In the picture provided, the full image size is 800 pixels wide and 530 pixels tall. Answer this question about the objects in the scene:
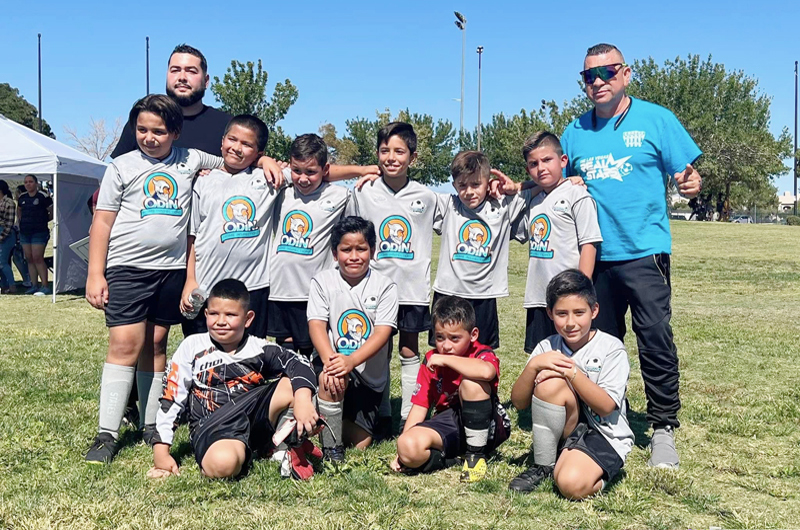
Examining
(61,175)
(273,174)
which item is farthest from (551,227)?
(61,175)

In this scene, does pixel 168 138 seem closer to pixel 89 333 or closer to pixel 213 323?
pixel 213 323

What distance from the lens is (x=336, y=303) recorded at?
13.8 ft

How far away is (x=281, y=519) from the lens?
10.5 feet

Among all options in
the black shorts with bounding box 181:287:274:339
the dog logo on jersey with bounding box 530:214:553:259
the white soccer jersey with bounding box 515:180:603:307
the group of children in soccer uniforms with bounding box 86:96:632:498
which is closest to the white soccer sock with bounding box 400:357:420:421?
the group of children in soccer uniforms with bounding box 86:96:632:498

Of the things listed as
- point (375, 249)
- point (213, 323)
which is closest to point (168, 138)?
point (213, 323)

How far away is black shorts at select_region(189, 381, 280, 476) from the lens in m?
3.77

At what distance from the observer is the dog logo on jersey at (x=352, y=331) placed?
4.23 meters

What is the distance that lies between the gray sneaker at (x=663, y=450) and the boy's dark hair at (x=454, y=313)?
1270mm

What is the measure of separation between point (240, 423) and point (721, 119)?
50656 mm

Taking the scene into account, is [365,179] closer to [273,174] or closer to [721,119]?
[273,174]

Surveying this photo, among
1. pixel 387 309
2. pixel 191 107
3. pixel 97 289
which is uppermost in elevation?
pixel 191 107

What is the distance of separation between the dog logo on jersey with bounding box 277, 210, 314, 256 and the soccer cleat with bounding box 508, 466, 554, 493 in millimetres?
1869

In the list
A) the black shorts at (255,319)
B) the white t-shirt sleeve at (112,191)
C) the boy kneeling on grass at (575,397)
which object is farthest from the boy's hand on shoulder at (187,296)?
the boy kneeling on grass at (575,397)

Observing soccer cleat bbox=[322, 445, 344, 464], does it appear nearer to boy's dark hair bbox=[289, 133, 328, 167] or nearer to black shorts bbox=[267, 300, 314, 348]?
black shorts bbox=[267, 300, 314, 348]
